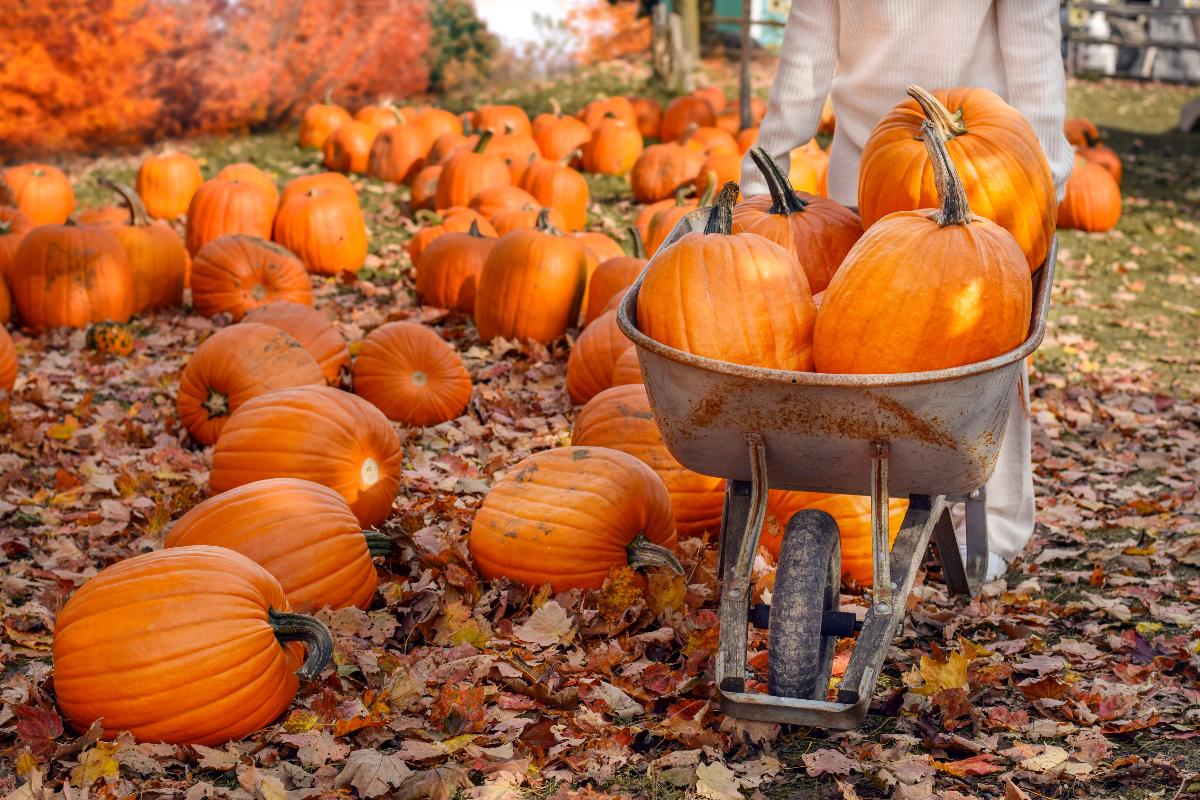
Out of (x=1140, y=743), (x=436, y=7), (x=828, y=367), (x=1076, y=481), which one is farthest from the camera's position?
(x=436, y=7)

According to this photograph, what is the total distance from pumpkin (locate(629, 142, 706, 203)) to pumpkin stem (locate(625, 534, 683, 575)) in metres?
6.24

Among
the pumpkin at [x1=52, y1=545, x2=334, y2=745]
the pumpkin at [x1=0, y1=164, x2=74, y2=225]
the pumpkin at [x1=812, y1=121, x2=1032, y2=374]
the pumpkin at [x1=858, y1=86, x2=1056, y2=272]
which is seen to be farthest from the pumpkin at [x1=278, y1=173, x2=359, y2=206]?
the pumpkin at [x1=812, y1=121, x2=1032, y2=374]

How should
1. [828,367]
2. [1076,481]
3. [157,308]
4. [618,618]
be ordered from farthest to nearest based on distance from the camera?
[157,308] → [1076,481] → [618,618] → [828,367]

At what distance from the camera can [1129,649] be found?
3652 millimetres

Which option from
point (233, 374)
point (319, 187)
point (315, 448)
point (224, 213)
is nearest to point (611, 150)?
point (319, 187)

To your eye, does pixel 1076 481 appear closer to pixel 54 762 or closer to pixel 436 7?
pixel 54 762

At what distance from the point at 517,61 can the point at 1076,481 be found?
1144 cm

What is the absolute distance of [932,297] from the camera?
2707 millimetres

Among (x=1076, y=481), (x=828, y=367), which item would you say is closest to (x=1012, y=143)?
(x=828, y=367)

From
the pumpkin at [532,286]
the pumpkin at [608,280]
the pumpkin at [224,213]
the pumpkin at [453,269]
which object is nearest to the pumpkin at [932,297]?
the pumpkin at [608,280]

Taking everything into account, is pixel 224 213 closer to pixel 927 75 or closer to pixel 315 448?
pixel 315 448

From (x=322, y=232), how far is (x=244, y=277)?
1.19 m

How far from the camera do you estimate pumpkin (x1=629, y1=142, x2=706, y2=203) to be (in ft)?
31.9

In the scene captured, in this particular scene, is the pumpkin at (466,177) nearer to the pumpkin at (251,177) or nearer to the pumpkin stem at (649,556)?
the pumpkin at (251,177)
